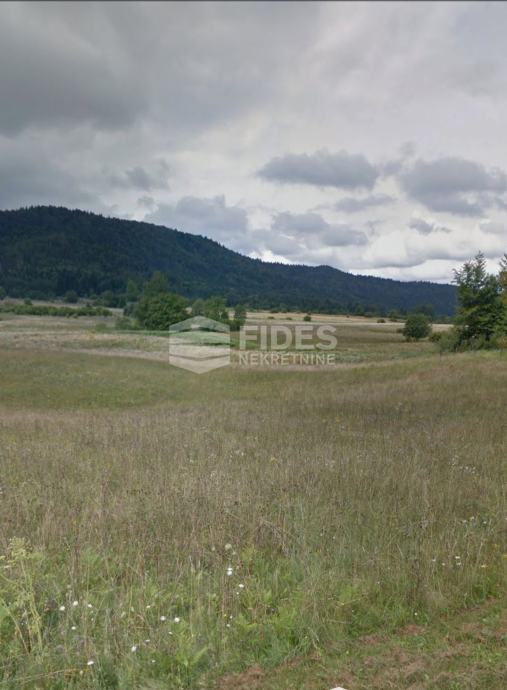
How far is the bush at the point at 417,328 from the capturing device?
240 ft

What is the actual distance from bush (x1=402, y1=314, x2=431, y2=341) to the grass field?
2696 inches

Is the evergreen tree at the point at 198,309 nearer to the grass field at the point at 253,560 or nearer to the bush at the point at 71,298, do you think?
the bush at the point at 71,298

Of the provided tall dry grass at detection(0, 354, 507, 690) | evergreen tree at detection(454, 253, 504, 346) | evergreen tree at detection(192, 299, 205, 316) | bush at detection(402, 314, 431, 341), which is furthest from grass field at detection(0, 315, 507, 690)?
evergreen tree at detection(192, 299, 205, 316)

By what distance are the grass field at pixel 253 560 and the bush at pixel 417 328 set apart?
225 ft

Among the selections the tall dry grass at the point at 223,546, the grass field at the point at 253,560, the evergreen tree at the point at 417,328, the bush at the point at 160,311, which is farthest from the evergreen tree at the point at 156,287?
the tall dry grass at the point at 223,546

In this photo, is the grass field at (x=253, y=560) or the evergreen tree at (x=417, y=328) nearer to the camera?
the grass field at (x=253, y=560)

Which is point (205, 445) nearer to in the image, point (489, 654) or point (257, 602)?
point (257, 602)

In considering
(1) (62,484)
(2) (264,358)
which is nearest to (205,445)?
(1) (62,484)

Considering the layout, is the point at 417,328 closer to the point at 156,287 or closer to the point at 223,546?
the point at 156,287

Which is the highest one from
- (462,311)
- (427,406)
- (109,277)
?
(109,277)

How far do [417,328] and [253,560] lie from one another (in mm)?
75212

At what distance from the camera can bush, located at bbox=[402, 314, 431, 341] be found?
2879 inches

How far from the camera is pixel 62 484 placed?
19.0 feet

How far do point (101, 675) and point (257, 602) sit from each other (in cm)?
120
